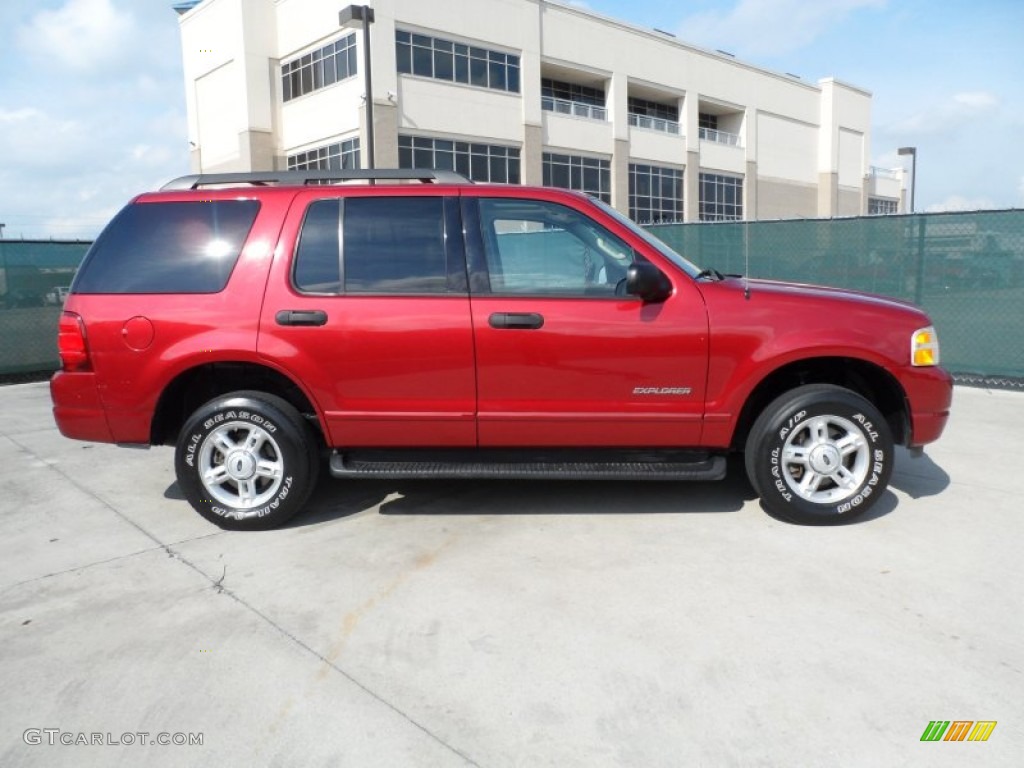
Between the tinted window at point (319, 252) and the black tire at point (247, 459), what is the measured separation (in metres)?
0.70

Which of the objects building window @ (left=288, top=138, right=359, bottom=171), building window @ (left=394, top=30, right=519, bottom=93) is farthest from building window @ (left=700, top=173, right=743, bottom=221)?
building window @ (left=288, top=138, right=359, bottom=171)

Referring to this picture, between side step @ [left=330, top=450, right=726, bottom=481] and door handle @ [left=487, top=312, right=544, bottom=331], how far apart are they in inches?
28.8

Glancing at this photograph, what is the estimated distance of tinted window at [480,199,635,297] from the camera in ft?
14.1

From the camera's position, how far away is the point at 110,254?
4449 mm

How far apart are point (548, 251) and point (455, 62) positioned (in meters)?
32.0

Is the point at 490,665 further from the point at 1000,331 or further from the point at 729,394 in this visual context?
the point at 1000,331

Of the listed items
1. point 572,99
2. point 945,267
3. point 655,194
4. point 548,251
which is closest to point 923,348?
point 548,251

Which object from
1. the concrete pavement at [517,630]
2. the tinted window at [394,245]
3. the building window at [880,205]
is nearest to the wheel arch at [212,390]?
the concrete pavement at [517,630]

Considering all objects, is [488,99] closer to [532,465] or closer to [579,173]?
[579,173]

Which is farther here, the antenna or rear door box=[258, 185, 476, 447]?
the antenna

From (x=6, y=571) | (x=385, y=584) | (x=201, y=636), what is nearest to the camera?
(x=201, y=636)

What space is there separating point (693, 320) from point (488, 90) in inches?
1303

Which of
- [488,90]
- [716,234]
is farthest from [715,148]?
[716,234]

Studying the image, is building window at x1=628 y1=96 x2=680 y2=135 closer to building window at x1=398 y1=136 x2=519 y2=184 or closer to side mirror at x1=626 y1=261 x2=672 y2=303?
building window at x1=398 y1=136 x2=519 y2=184
